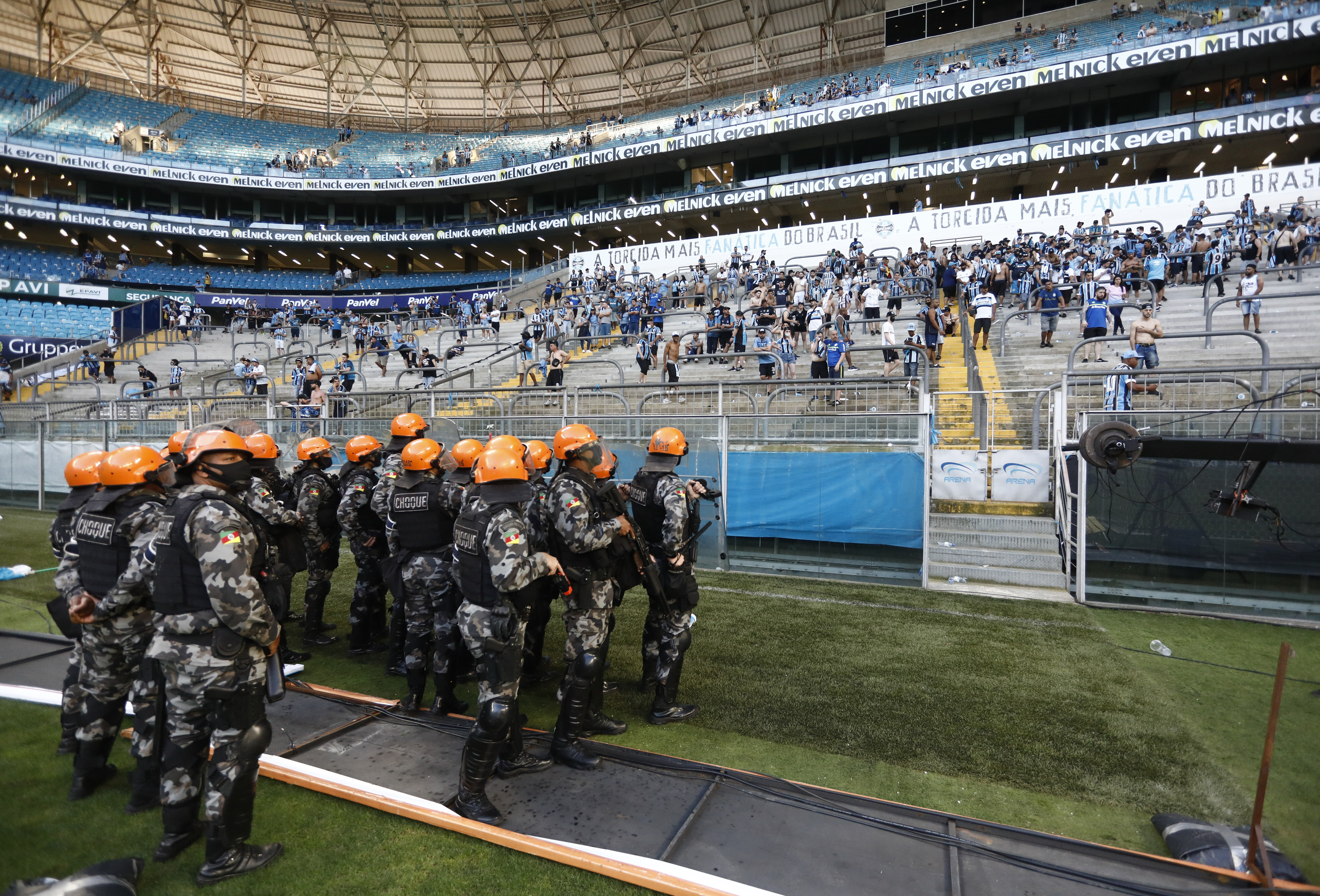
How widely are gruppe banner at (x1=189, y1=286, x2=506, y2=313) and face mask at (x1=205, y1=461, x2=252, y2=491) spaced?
35.6 metres

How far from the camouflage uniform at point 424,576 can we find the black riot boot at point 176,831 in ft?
5.52

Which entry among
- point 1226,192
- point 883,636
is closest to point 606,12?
point 1226,192

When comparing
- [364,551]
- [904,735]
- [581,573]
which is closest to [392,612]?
[364,551]

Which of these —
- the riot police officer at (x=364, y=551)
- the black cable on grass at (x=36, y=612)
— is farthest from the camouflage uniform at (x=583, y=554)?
the black cable on grass at (x=36, y=612)

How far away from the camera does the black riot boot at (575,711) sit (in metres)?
4.22

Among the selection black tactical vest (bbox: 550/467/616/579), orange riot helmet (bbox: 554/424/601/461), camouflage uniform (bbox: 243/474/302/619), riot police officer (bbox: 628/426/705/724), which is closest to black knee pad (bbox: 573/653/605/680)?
black tactical vest (bbox: 550/467/616/579)

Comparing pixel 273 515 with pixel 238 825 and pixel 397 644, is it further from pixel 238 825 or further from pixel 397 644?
pixel 238 825

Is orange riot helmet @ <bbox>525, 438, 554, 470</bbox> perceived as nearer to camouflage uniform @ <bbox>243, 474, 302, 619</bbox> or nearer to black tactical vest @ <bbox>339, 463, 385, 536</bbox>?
black tactical vest @ <bbox>339, 463, 385, 536</bbox>

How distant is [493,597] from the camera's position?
3.71 m

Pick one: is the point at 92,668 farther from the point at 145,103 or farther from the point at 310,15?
the point at 145,103

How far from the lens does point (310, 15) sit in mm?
44688

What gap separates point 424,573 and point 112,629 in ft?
6.07

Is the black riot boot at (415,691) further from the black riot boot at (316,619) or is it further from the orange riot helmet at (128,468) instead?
the black riot boot at (316,619)

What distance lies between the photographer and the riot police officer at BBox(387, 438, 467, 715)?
4949 mm
